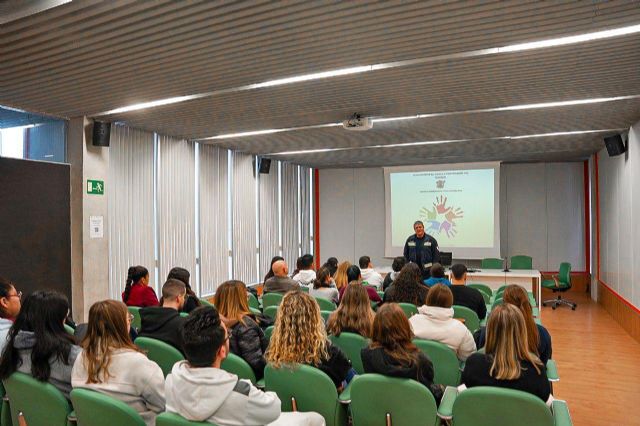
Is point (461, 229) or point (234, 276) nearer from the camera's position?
point (234, 276)

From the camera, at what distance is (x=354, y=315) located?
11.6 ft

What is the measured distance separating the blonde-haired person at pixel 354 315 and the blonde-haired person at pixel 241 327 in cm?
60

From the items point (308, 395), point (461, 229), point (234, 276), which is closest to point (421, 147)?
point (461, 229)

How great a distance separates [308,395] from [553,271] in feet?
37.0

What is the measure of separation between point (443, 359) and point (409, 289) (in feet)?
5.50

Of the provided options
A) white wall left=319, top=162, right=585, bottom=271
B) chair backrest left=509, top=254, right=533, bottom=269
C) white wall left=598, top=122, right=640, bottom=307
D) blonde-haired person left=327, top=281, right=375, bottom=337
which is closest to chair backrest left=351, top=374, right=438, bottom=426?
blonde-haired person left=327, top=281, right=375, bottom=337

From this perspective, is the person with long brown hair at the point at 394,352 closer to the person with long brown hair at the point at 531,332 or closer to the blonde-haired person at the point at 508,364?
the blonde-haired person at the point at 508,364

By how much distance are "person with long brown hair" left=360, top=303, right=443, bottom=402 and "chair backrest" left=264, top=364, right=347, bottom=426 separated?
260 millimetres

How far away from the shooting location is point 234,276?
10.1 metres

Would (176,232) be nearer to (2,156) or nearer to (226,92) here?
(2,156)

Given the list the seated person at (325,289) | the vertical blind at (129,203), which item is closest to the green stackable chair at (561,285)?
the seated person at (325,289)

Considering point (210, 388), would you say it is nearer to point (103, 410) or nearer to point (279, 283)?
point (103, 410)

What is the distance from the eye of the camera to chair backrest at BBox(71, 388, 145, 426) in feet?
6.64

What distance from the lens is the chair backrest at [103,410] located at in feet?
6.64
